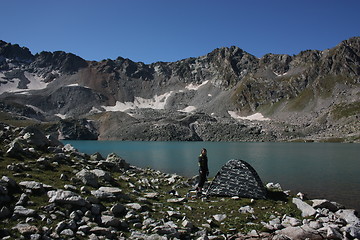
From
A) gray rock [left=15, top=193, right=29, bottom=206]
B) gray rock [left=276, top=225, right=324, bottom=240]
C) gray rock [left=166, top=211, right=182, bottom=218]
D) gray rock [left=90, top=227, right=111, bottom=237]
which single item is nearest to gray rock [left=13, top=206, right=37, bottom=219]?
gray rock [left=15, top=193, right=29, bottom=206]

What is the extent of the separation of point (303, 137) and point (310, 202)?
175 meters

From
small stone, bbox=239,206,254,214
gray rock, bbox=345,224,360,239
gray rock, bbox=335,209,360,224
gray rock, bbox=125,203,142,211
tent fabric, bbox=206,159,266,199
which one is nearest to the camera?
gray rock, bbox=345,224,360,239

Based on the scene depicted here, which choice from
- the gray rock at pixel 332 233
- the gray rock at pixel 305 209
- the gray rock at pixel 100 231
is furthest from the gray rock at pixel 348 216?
the gray rock at pixel 100 231

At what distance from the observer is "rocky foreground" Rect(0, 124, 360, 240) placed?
9.44 metres

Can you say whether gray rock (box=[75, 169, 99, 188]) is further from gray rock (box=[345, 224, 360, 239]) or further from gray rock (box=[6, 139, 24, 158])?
gray rock (box=[345, 224, 360, 239])

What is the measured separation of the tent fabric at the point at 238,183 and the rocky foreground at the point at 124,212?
0.84 meters

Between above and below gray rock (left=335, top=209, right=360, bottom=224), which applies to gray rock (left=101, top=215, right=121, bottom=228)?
above

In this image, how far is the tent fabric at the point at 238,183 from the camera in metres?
17.8

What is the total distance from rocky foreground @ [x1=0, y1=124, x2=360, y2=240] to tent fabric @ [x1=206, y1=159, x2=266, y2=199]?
845 millimetres

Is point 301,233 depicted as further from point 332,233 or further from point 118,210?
point 118,210

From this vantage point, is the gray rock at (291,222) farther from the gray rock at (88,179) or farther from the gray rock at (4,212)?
the gray rock at (4,212)

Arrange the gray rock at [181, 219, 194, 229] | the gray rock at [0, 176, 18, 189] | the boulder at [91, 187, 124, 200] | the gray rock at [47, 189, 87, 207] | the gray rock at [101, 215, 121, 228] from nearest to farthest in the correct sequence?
the gray rock at [101, 215, 121, 228] < the gray rock at [0, 176, 18, 189] < the gray rock at [47, 189, 87, 207] < the gray rock at [181, 219, 194, 229] < the boulder at [91, 187, 124, 200]

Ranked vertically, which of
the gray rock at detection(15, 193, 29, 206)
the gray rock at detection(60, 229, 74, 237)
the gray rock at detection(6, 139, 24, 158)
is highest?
the gray rock at detection(6, 139, 24, 158)

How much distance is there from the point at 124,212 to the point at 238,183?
942cm
